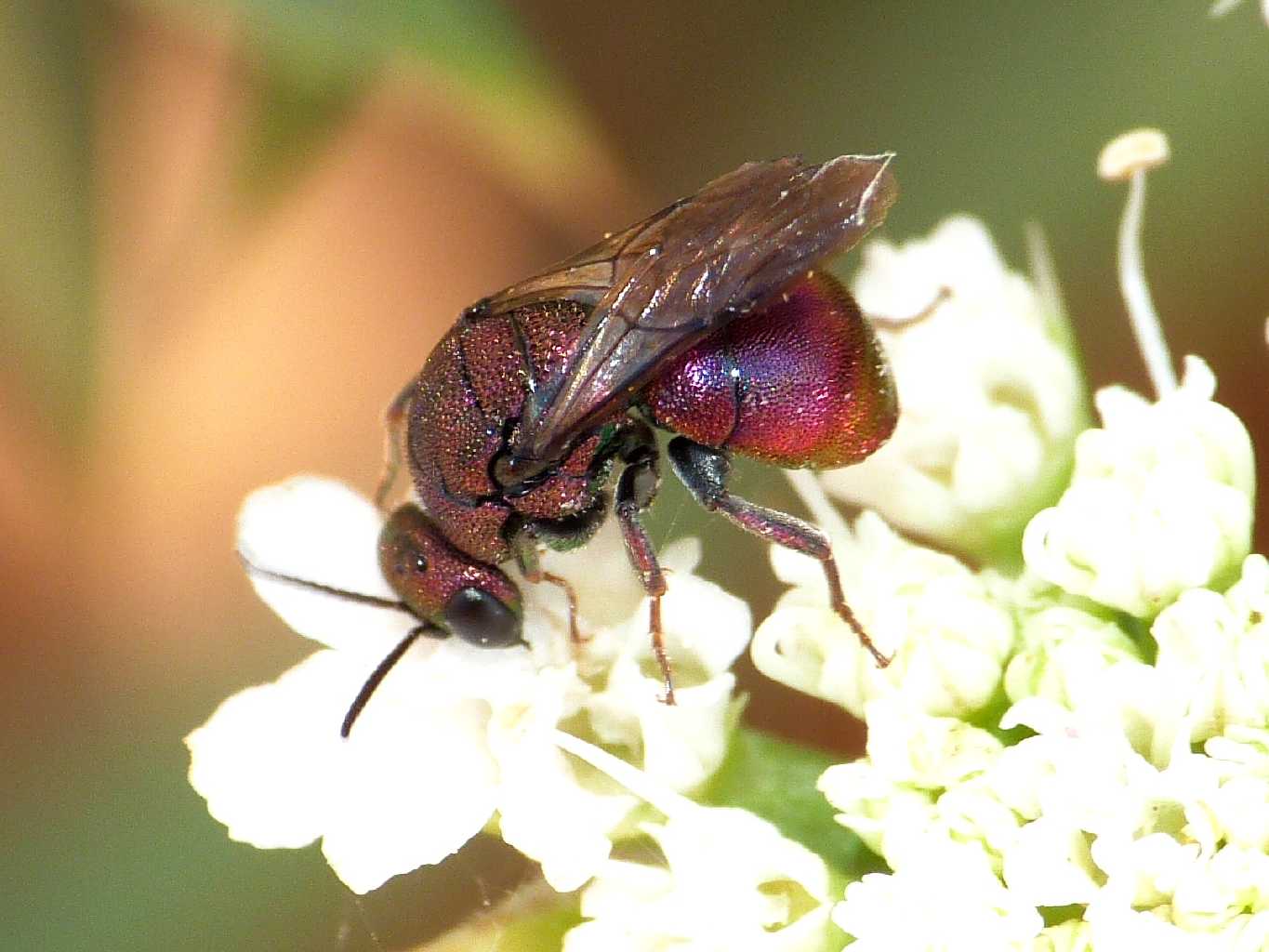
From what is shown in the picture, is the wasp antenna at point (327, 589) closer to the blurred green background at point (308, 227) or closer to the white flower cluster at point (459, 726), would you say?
the white flower cluster at point (459, 726)

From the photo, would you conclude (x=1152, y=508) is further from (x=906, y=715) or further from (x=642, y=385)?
(x=642, y=385)

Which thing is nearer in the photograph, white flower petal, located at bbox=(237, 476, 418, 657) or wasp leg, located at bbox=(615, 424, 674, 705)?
wasp leg, located at bbox=(615, 424, 674, 705)

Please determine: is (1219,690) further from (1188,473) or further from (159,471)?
(159,471)

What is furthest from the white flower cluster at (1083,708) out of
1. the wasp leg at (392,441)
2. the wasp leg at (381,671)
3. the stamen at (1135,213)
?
the wasp leg at (392,441)

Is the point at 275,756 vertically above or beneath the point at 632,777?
above

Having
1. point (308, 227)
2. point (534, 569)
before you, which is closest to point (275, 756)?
point (534, 569)

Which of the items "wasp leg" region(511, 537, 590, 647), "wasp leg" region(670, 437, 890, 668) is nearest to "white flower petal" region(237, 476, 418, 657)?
"wasp leg" region(511, 537, 590, 647)

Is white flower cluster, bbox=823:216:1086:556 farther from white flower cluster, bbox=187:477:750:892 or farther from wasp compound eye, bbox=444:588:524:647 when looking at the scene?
wasp compound eye, bbox=444:588:524:647
